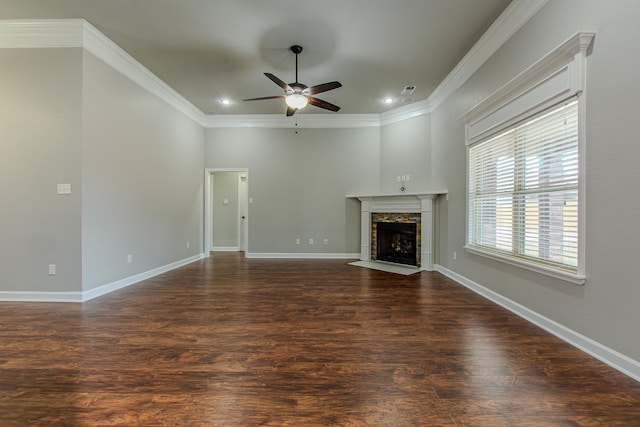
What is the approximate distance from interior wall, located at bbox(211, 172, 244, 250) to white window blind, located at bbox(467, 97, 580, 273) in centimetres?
570

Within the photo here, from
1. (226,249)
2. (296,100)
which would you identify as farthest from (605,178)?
(226,249)

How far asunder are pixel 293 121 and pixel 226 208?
9.96ft

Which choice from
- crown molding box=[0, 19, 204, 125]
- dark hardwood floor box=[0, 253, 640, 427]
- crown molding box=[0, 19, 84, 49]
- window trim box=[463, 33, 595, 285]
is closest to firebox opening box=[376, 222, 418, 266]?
window trim box=[463, 33, 595, 285]

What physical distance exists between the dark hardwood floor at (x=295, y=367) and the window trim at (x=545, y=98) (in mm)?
574

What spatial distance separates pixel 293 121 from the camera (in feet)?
19.4

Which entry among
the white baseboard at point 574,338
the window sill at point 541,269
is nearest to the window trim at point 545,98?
the window sill at point 541,269

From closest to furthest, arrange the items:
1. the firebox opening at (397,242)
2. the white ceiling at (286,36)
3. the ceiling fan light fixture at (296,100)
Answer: the white ceiling at (286,36)
the ceiling fan light fixture at (296,100)
the firebox opening at (397,242)

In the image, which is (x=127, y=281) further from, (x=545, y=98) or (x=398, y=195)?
(x=545, y=98)

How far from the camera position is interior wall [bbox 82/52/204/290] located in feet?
10.4

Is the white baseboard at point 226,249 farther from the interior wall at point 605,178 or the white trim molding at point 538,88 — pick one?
the interior wall at point 605,178

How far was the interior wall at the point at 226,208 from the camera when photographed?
7180mm

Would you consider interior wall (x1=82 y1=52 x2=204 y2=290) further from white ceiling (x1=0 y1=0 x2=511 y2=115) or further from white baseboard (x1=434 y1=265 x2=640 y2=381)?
white baseboard (x1=434 y1=265 x2=640 y2=381)

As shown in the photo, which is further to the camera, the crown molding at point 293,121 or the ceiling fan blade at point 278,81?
the crown molding at point 293,121

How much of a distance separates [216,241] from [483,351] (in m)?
6.69
